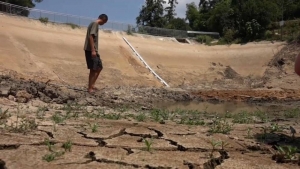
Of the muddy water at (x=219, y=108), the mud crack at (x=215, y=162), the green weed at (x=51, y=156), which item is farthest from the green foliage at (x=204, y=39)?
the green weed at (x=51, y=156)

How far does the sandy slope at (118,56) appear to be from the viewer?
16.1 metres

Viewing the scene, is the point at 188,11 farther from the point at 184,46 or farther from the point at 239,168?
the point at 239,168

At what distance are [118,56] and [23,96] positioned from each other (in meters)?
14.2

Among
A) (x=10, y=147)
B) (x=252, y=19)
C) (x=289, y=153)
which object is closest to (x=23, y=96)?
(x=10, y=147)

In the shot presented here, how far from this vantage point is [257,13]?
27.1 meters

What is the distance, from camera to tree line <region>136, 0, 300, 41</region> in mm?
27312

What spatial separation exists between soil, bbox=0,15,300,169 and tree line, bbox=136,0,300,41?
18.4 feet

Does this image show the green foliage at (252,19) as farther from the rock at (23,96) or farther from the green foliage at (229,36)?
the rock at (23,96)

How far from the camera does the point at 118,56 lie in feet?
67.6

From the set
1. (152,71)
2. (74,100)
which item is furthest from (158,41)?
(74,100)

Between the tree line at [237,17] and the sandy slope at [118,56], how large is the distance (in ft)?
7.53

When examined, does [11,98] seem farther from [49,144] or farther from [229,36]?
[229,36]

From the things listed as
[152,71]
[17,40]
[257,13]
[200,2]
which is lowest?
[152,71]

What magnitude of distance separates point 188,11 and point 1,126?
155 ft
